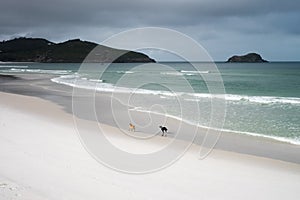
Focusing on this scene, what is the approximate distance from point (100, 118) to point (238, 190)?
435 inches

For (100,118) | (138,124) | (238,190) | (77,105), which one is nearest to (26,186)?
(238,190)

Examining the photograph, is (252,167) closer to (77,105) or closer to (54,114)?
(54,114)

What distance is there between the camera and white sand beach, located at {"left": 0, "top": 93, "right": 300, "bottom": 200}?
7137 mm

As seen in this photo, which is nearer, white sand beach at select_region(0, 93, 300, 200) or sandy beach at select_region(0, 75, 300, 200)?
white sand beach at select_region(0, 93, 300, 200)

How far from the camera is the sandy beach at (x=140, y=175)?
7.24m

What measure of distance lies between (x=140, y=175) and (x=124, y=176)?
0.44 m

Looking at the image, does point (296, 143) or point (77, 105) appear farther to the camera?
point (77, 105)

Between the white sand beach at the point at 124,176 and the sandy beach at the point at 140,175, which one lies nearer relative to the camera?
the white sand beach at the point at 124,176

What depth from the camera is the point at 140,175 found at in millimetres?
8578

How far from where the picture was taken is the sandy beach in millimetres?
7238

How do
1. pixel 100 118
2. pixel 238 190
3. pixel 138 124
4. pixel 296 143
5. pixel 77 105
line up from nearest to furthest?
pixel 238 190
pixel 296 143
pixel 138 124
pixel 100 118
pixel 77 105

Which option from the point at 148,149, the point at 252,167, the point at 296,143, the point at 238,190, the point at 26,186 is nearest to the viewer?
the point at 26,186

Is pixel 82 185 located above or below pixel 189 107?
below

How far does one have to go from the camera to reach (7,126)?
13914mm
